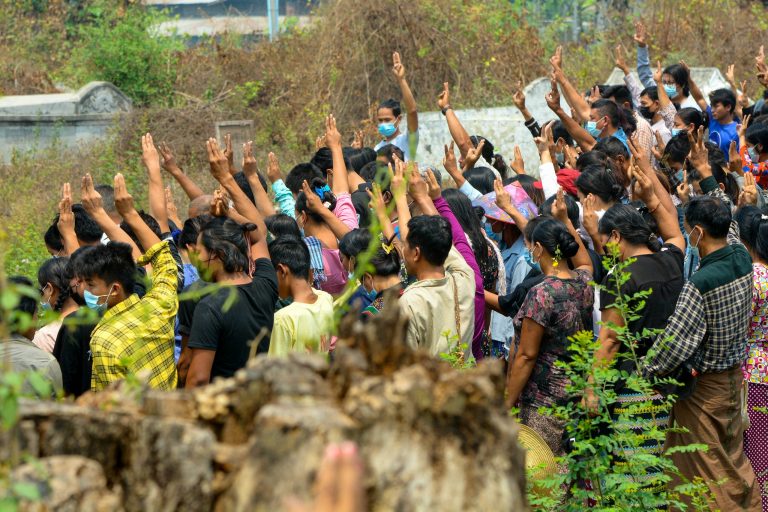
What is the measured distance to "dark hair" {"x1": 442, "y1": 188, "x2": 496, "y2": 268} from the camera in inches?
233

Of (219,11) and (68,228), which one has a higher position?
(219,11)

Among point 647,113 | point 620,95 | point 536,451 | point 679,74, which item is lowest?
point 536,451

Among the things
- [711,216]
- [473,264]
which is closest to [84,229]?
[473,264]

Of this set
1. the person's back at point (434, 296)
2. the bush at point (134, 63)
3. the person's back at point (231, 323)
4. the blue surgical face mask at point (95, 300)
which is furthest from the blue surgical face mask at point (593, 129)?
the bush at point (134, 63)

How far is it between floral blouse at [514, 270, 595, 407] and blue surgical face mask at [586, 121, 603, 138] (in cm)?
362

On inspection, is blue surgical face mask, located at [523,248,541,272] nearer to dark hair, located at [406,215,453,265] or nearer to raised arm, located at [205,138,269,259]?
dark hair, located at [406,215,453,265]

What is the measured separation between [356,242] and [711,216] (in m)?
1.82

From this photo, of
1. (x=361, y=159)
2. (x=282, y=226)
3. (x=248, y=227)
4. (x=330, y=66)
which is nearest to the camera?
(x=248, y=227)

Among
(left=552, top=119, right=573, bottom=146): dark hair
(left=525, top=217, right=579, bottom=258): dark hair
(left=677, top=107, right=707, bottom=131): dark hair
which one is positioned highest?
(left=677, top=107, right=707, bottom=131): dark hair

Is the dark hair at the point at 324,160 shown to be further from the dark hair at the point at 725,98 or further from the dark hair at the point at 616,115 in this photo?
the dark hair at the point at 725,98

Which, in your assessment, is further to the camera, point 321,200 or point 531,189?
point 531,189

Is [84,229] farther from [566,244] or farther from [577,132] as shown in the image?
[577,132]

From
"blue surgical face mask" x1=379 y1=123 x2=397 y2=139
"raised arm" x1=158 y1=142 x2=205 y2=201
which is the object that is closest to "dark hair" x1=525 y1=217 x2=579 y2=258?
"raised arm" x1=158 y1=142 x2=205 y2=201

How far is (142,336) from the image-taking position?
4.49 m
